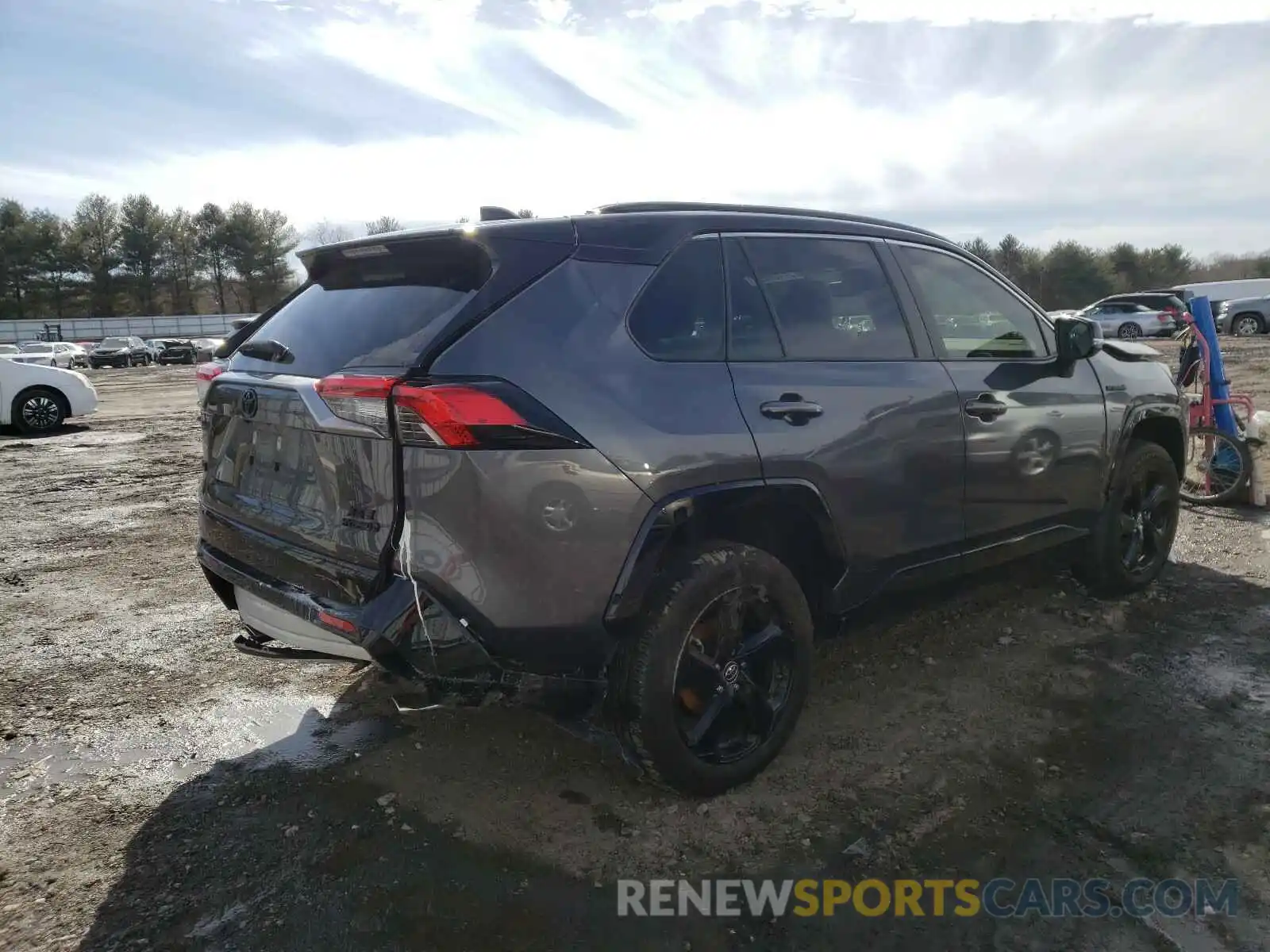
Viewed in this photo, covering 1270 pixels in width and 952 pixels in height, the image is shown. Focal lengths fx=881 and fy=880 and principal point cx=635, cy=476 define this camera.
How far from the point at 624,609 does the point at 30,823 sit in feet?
6.80

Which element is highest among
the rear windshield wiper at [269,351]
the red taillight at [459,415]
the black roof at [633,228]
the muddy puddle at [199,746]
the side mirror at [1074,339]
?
the black roof at [633,228]

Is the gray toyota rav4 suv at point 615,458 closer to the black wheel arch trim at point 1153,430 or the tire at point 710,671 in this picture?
the tire at point 710,671

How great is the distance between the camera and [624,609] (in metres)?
2.60

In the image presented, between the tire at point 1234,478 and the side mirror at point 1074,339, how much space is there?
311cm

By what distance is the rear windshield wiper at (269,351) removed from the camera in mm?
2906

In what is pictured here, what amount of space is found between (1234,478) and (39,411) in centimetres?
1503

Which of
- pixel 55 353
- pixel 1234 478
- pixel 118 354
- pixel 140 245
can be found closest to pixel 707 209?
pixel 1234 478

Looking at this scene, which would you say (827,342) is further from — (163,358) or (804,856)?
(163,358)

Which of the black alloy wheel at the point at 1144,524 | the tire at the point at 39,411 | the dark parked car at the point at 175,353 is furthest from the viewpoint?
the dark parked car at the point at 175,353

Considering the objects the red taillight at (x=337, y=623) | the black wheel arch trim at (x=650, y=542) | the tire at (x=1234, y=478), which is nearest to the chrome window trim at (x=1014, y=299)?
the black wheel arch trim at (x=650, y=542)

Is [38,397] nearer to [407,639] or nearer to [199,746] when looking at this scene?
[199,746]

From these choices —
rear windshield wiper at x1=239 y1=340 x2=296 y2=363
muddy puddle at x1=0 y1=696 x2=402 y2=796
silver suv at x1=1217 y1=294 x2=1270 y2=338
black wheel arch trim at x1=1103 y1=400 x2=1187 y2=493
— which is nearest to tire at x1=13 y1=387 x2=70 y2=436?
muddy puddle at x1=0 y1=696 x2=402 y2=796

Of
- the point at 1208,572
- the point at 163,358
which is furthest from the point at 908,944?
the point at 163,358

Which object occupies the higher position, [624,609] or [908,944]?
[624,609]
